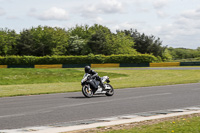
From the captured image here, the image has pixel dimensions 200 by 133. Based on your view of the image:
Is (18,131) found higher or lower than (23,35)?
lower

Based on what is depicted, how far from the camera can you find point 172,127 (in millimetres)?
6984

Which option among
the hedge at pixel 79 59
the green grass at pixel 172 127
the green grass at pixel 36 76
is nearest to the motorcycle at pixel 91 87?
the green grass at pixel 172 127

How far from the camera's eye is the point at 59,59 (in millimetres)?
→ 66625

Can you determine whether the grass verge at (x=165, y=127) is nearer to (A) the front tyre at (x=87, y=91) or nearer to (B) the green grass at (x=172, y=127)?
(B) the green grass at (x=172, y=127)

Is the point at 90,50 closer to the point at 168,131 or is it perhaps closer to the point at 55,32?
the point at 55,32

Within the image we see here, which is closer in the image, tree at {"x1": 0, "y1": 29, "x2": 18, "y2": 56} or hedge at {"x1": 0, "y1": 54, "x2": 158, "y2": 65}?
hedge at {"x1": 0, "y1": 54, "x2": 158, "y2": 65}

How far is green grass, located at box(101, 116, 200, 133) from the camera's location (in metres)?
6.58

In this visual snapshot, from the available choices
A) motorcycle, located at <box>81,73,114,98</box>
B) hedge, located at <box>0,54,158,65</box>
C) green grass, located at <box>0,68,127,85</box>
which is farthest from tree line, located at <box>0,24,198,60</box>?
motorcycle, located at <box>81,73,114,98</box>

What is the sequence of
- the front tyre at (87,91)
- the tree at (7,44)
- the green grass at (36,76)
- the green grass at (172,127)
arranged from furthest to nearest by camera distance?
the tree at (7,44), the green grass at (36,76), the front tyre at (87,91), the green grass at (172,127)

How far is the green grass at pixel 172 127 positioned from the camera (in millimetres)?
6582

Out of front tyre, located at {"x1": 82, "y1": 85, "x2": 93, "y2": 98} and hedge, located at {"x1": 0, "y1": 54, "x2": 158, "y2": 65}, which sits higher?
hedge, located at {"x1": 0, "y1": 54, "x2": 158, "y2": 65}

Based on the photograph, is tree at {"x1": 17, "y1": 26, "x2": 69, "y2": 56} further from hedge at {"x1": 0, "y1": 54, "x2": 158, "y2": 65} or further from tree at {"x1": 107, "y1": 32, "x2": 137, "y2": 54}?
hedge at {"x1": 0, "y1": 54, "x2": 158, "y2": 65}

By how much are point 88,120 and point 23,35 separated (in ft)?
276

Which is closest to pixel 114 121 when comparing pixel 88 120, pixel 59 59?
pixel 88 120
